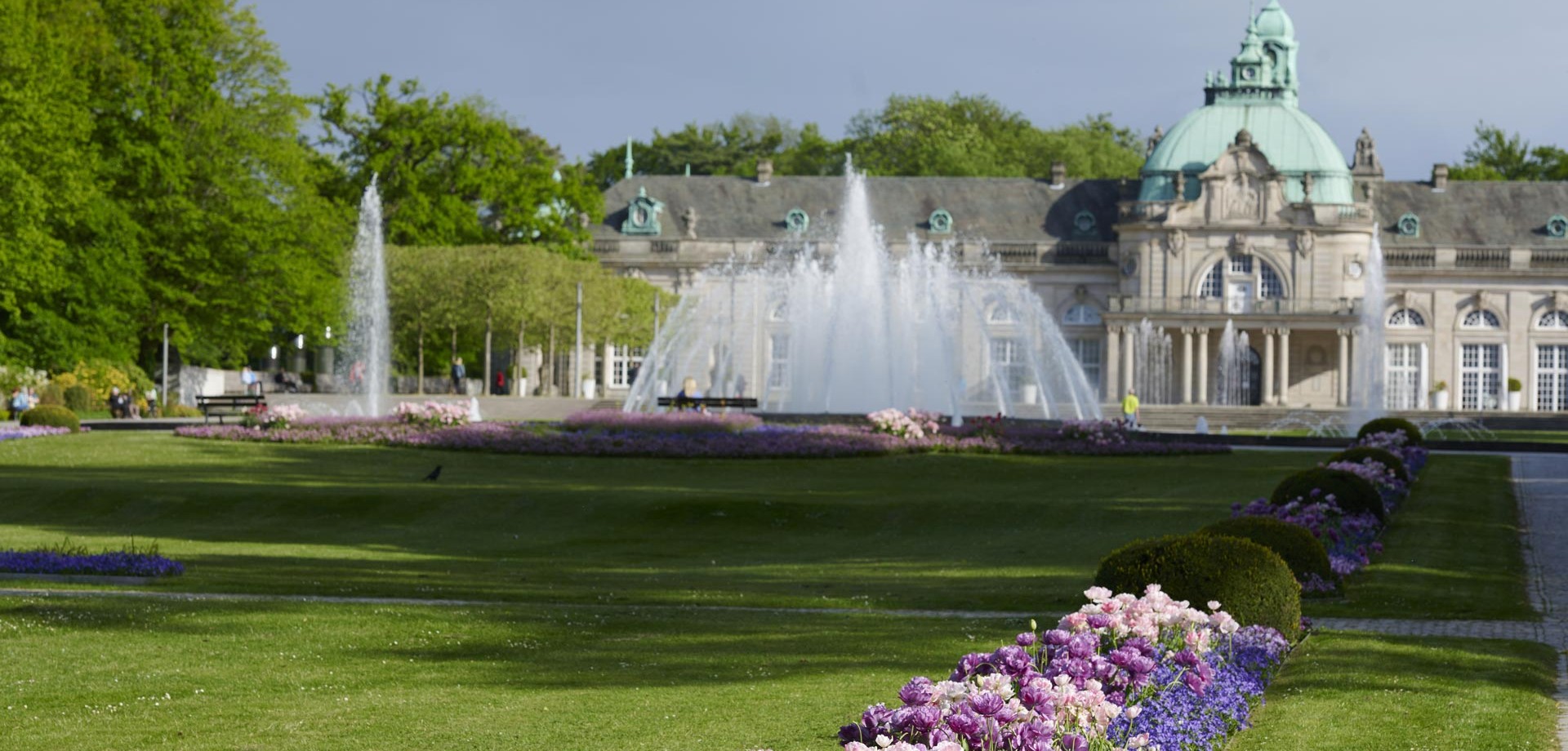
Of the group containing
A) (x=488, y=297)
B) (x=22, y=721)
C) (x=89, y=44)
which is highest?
(x=89, y=44)

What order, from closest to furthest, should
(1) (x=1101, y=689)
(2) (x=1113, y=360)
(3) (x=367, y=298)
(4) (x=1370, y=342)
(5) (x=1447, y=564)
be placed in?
(1) (x=1101, y=689) → (5) (x=1447, y=564) → (3) (x=367, y=298) → (4) (x=1370, y=342) → (2) (x=1113, y=360)

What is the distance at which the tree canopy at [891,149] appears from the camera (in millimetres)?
110000

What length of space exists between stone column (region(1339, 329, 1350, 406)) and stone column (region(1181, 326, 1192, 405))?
6.38 metres

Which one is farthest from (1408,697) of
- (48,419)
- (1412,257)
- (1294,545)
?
(1412,257)

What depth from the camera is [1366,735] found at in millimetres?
10891

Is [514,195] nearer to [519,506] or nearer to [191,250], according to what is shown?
[191,250]

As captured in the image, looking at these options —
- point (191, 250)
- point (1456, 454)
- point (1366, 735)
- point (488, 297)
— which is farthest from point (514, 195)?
point (1366, 735)

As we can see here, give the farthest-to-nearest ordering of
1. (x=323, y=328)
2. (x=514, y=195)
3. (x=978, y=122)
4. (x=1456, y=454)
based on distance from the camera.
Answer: (x=978, y=122) < (x=514, y=195) < (x=323, y=328) < (x=1456, y=454)

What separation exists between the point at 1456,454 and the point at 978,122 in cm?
7797

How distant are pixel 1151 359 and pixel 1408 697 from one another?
7492cm

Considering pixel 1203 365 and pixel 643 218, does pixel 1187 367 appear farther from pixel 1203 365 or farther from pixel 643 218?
pixel 643 218

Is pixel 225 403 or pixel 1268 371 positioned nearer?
pixel 225 403

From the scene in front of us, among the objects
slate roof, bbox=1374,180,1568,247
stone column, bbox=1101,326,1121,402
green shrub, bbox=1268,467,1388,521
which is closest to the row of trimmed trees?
stone column, bbox=1101,326,1121,402

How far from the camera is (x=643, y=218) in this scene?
91.1 m
